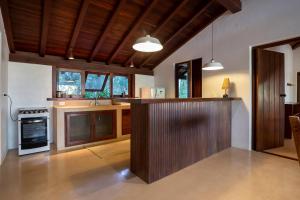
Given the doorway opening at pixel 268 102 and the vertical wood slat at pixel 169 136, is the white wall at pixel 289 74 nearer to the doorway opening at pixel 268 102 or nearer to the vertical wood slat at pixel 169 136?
the doorway opening at pixel 268 102

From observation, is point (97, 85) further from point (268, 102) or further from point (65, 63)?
point (268, 102)

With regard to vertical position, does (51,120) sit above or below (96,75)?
below

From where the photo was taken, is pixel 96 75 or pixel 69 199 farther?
pixel 96 75

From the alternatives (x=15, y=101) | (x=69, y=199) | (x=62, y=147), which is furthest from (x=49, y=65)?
(x=69, y=199)

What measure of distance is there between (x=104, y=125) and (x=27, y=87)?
203 cm

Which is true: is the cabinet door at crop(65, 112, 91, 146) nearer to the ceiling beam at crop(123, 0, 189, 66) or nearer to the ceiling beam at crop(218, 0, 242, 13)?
the ceiling beam at crop(123, 0, 189, 66)

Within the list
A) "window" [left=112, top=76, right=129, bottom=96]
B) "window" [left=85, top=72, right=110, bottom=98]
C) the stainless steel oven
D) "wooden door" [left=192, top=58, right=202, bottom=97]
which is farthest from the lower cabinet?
"wooden door" [left=192, top=58, right=202, bottom=97]

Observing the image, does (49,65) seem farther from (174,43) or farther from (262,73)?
(262,73)

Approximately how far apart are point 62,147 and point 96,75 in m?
2.31

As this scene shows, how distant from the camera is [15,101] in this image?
13.1 feet

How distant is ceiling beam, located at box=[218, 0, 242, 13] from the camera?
366 cm

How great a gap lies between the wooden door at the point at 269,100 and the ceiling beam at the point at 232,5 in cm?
108

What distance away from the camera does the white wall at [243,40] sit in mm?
3307

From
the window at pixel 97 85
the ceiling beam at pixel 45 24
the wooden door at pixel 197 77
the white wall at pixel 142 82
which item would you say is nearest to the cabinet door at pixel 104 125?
the window at pixel 97 85
